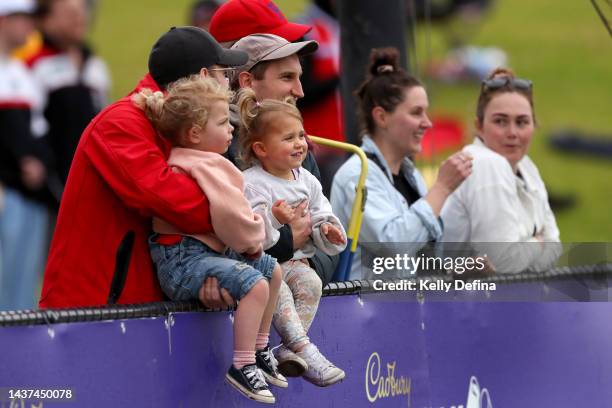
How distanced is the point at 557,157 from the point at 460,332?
60.8 ft

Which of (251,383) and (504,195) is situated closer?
(251,383)

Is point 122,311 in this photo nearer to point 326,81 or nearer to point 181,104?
point 181,104

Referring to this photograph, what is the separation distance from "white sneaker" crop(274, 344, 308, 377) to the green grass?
15.5m

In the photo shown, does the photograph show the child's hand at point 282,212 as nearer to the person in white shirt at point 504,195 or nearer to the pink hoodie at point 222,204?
the pink hoodie at point 222,204

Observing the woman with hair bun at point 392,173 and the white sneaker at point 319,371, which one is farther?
the woman with hair bun at point 392,173

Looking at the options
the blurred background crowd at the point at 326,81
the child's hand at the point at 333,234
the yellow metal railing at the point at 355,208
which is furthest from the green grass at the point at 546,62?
the child's hand at the point at 333,234

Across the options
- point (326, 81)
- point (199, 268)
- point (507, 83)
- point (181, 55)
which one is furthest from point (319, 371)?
point (326, 81)

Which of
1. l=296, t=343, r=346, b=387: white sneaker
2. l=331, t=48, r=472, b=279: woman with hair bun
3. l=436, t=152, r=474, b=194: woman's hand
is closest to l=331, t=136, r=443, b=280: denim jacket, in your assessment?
l=331, t=48, r=472, b=279: woman with hair bun

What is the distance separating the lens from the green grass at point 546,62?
24531 millimetres

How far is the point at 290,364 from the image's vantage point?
5953 millimetres

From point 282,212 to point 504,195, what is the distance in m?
1.92

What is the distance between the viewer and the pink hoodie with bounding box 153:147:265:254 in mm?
5840

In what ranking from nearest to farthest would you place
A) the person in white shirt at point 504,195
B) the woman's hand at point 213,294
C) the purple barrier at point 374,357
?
1. the purple barrier at point 374,357
2. the woman's hand at point 213,294
3. the person in white shirt at point 504,195

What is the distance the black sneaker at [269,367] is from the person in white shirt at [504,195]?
2017 millimetres
